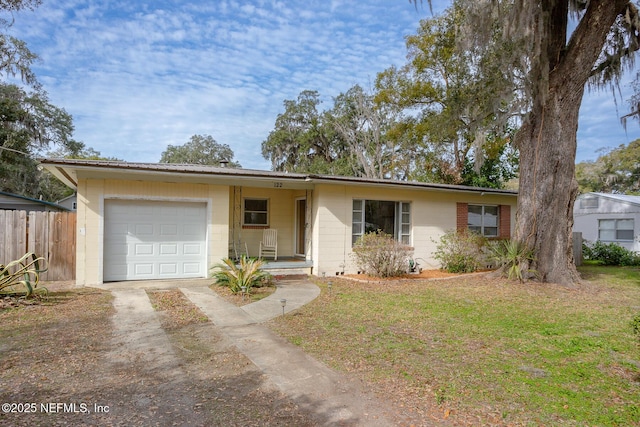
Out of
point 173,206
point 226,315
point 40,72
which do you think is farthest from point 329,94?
point 226,315

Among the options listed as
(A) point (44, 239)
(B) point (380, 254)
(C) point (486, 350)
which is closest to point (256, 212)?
(B) point (380, 254)

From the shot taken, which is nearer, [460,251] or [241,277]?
[241,277]

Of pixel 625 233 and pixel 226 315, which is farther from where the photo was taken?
pixel 625 233

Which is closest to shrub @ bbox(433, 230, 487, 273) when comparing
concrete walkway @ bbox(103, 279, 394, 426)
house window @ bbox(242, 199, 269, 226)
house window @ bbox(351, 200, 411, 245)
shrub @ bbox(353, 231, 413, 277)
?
house window @ bbox(351, 200, 411, 245)

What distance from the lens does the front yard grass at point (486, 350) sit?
346cm

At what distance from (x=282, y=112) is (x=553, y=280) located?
29.5 meters

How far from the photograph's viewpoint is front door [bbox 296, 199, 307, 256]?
1338cm

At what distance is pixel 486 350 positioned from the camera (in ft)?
16.4

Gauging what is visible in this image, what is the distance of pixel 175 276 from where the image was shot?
34.2ft

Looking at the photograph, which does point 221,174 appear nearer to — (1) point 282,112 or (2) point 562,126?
(2) point 562,126

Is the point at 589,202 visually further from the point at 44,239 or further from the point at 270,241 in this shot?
the point at 44,239

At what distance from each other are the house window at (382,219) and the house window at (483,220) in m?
3.12

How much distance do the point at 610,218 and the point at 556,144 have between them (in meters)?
13.1

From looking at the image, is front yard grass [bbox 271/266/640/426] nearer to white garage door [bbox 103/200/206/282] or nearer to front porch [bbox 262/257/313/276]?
front porch [bbox 262/257/313/276]
